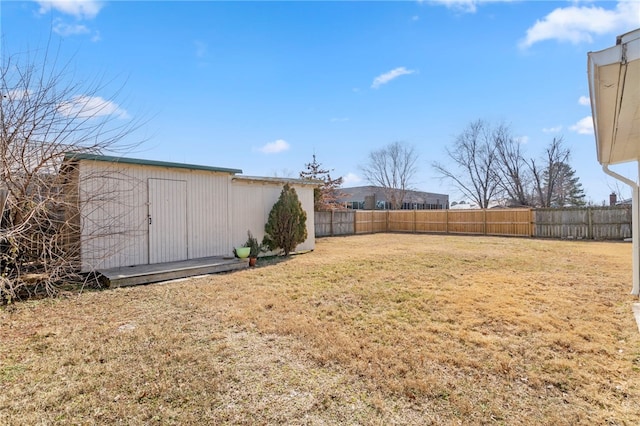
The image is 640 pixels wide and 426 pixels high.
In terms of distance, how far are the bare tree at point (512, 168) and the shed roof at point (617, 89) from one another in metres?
25.6

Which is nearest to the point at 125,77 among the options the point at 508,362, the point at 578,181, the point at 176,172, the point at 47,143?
the point at 47,143

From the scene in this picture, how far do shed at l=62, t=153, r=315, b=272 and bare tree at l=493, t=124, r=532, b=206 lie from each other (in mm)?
24318

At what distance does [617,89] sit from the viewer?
6.51 feet

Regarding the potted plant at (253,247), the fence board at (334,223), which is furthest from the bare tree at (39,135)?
the fence board at (334,223)

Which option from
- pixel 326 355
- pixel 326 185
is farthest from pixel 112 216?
pixel 326 185

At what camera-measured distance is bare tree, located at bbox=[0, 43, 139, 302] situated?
3689 millimetres

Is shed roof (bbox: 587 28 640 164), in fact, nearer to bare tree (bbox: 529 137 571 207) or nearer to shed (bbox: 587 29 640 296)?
shed (bbox: 587 29 640 296)

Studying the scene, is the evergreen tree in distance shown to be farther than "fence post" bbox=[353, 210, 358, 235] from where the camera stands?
Yes

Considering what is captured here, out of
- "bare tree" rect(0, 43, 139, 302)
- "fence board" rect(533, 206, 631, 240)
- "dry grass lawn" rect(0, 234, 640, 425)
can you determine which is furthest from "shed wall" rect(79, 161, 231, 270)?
"fence board" rect(533, 206, 631, 240)

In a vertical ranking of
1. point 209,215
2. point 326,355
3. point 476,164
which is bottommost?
point 326,355

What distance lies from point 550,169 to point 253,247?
1028 inches

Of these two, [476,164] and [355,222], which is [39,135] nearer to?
[355,222]

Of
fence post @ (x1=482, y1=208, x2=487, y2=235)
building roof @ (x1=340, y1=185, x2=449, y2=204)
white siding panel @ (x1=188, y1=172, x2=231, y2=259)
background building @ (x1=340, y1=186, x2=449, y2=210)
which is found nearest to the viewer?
white siding panel @ (x1=188, y1=172, x2=231, y2=259)

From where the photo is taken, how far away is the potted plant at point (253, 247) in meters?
7.86
